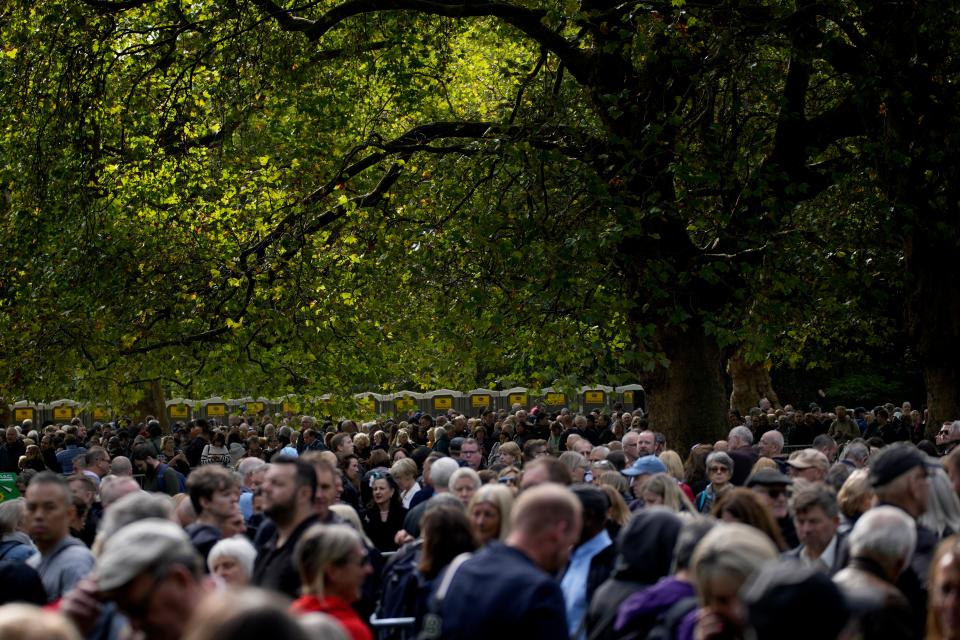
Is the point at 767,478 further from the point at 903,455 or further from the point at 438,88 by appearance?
the point at 438,88

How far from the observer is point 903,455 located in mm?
7414

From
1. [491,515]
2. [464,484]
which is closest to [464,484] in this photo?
[464,484]

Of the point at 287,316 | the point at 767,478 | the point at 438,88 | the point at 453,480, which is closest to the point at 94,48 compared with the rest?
the point at 287,316

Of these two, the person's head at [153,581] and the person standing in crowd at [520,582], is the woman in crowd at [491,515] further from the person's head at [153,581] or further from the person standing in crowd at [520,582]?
the person's head at [153,581]

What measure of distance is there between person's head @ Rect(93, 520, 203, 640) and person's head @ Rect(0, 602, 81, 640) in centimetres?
81

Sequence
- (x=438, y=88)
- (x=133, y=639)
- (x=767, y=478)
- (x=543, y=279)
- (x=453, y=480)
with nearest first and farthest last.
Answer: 1. (x=133, y=639)
2. (x=767, y=478)
3. (x=453, y=480)
4. (x=543, y=279)
5. (x=438, y=88)

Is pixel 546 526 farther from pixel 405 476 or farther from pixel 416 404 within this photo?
pixel 416 404

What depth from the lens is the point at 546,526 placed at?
18.2ft

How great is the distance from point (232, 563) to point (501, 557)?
208 centimetres

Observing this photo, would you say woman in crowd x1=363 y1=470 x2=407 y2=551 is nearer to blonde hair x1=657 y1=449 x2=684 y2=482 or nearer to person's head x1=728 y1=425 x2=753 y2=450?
blonde hair x1=657 y1=449 x2=684 y2=482

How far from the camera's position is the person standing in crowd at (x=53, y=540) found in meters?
7.30

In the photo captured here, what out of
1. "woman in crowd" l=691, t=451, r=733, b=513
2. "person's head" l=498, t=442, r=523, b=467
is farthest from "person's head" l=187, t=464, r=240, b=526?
"person's head" l=498, t=442, r=523, b=467

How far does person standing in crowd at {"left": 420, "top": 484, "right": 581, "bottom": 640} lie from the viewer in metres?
5.22

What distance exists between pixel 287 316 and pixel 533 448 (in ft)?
16.9
